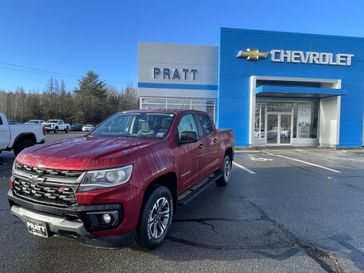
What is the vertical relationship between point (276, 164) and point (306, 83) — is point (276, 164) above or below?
below

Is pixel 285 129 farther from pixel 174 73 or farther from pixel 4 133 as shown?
pixel 4 133

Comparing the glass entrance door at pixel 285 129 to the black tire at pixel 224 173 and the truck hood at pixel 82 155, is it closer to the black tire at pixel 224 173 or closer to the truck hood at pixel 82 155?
the black tire at pixel 224 173

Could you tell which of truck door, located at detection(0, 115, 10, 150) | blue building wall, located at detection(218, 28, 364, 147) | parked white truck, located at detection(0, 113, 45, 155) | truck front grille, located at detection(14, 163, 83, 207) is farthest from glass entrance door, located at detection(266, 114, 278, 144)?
truck front grille, located at detection(14, 163, 83, 207)

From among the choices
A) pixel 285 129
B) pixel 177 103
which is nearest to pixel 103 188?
pixel 177 103

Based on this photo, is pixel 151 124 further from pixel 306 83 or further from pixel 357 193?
pixel 306 83

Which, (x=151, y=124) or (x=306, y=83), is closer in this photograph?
(x=151, y=124)

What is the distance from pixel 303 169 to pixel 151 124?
8004 millimetres

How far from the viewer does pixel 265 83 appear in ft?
67.7

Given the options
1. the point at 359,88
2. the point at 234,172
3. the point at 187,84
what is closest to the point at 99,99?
the point at 187,84

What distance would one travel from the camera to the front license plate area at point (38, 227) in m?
3.43

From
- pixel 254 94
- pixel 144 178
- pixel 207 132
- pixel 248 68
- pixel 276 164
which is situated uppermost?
pixel 248 68

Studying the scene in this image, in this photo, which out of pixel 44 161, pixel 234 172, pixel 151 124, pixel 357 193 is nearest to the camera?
pixel 44 161

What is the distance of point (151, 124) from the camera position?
5.10m

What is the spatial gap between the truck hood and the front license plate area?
0.65 meters
